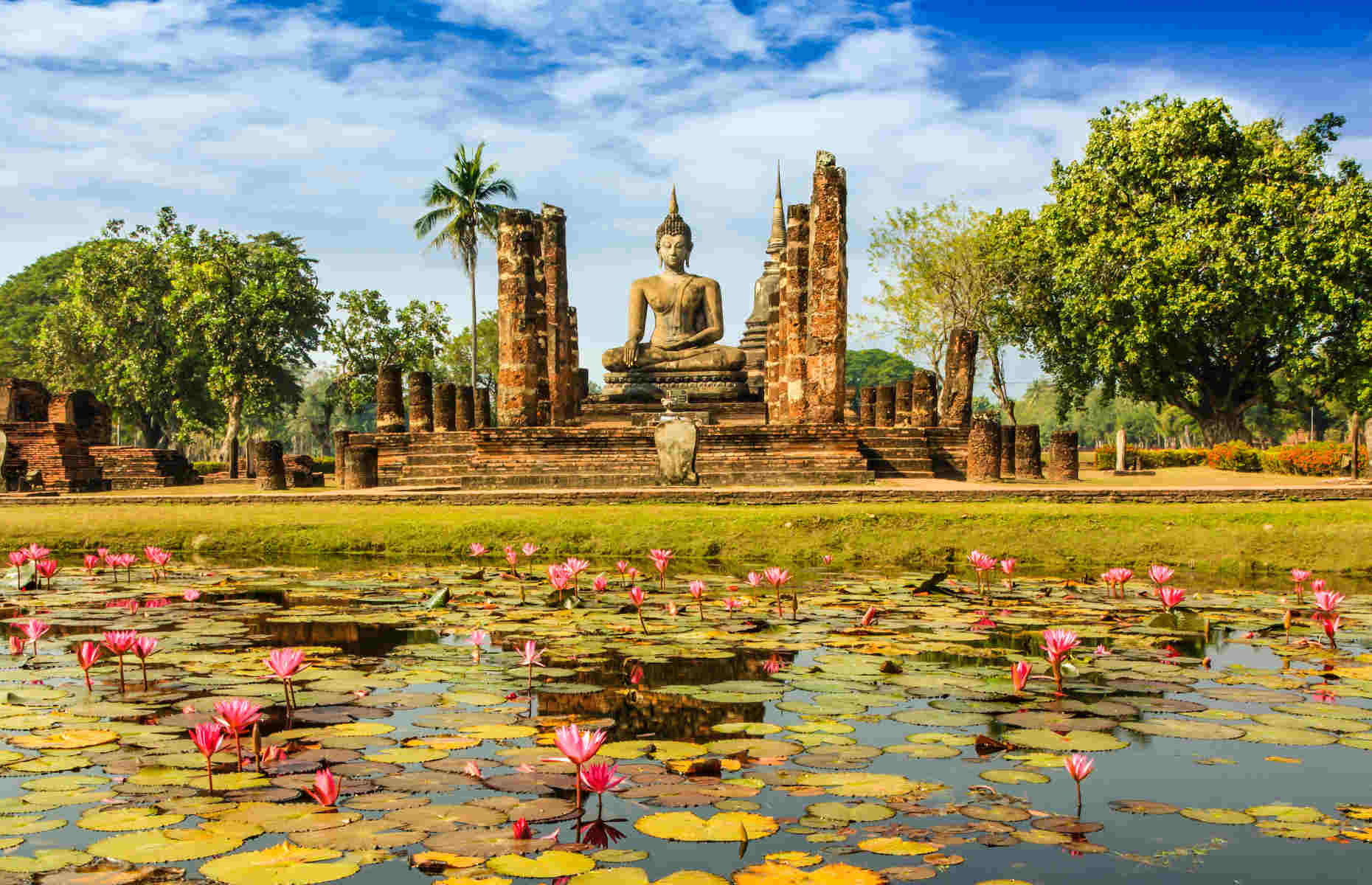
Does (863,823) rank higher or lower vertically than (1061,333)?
lower

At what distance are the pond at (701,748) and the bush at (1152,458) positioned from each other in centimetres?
2846

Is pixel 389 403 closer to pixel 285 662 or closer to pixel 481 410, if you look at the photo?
pixel 481 410

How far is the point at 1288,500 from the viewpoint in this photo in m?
15.2

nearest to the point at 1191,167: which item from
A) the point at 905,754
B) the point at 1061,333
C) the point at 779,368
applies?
the point at 1061,333

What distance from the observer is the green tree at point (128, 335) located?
4044 cm

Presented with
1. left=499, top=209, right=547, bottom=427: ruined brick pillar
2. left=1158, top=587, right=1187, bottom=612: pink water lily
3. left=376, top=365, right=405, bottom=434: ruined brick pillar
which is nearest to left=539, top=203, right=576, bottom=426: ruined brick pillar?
left=499, top=209, right=547, bottom=427: ruined brick pillar

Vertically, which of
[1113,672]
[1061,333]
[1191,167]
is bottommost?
[1113,672]

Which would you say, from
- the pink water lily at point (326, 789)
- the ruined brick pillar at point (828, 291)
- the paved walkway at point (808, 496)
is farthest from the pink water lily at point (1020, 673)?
the ruined brick pillar at point (828, 291)

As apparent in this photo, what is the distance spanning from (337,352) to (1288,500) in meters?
34.5

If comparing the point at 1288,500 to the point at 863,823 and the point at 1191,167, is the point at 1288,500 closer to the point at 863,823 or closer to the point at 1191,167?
the point at 863,823

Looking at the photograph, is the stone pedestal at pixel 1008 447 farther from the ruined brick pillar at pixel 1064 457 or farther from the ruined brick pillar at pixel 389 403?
the ruined brick pillar at pixel 389 403

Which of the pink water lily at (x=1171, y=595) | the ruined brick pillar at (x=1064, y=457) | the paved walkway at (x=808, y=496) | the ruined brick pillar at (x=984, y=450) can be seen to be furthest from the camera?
the ruined brick pillar at (x=1064, y=457)

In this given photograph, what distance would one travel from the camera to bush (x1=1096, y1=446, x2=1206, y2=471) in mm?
34175

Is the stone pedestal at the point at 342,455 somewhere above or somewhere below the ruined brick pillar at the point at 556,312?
below
